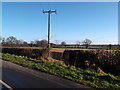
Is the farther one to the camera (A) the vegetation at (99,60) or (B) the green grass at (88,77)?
(A) the vegetation at (99,60)

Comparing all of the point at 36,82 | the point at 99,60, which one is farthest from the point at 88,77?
the point at 99,60

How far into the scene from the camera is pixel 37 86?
22.7ft

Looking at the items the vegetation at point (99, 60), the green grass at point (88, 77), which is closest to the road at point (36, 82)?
the green grass at point (88, 77)

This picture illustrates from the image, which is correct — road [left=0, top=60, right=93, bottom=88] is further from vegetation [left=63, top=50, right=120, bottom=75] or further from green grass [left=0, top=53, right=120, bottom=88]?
vegetation [left=63, top=50, right=120, bottom=75]

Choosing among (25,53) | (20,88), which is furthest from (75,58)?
(25,53)

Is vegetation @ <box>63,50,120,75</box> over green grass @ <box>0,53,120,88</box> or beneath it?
over

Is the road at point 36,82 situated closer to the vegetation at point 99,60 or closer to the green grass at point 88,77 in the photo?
the green grass at point 88,77

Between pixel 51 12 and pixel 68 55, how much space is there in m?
8.35

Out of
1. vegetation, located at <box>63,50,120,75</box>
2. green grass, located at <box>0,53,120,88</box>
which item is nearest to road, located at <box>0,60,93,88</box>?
green grass, located at <box>0,53,120,88</box>

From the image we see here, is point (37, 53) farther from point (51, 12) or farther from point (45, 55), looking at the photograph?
point (51, 12)

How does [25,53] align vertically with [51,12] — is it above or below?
below

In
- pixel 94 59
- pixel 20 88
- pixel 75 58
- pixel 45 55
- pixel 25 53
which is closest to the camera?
pixel 20 88

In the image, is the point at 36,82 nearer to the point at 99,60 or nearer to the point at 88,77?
the point at 88,77

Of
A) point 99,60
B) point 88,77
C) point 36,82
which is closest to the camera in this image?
point 36,82
